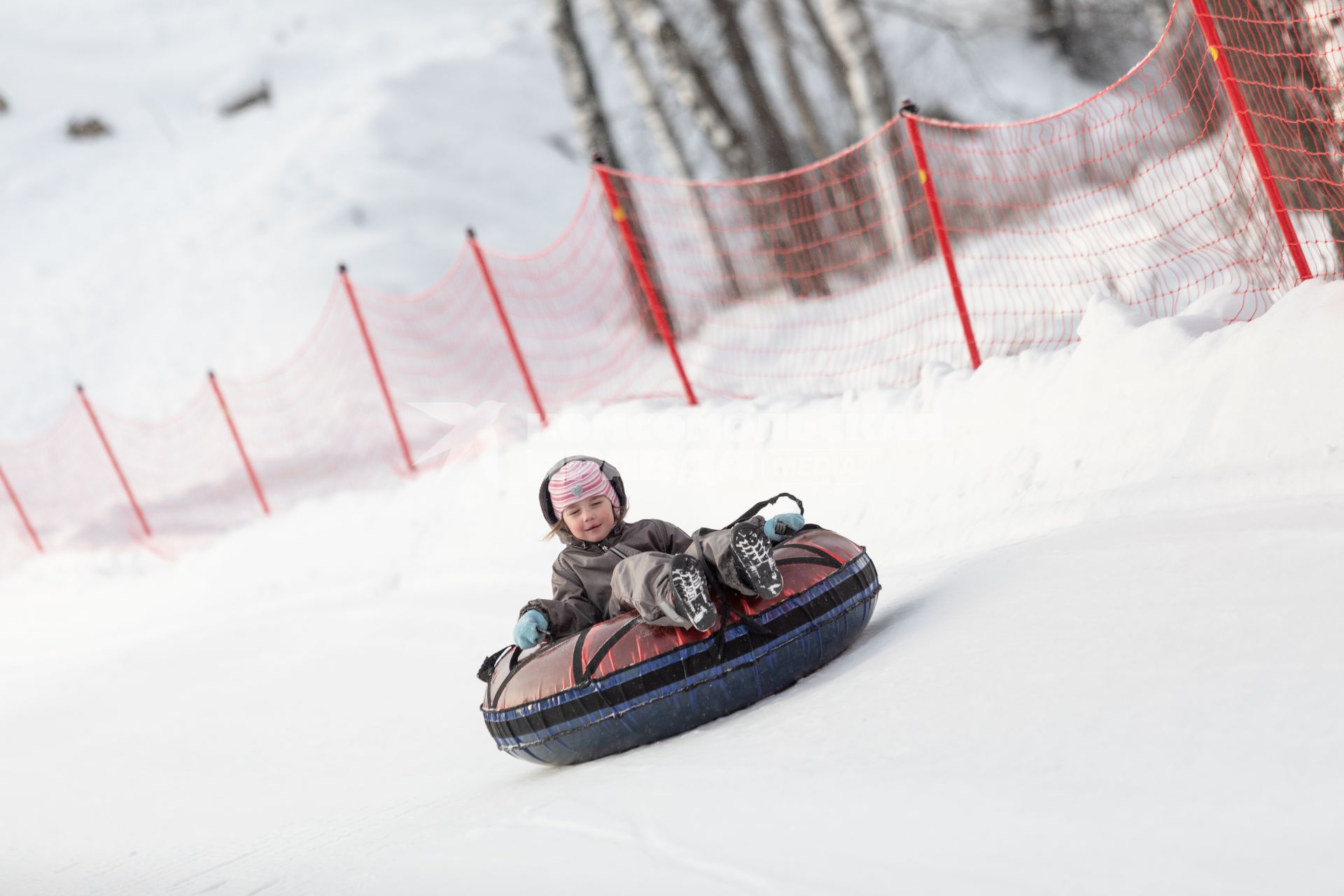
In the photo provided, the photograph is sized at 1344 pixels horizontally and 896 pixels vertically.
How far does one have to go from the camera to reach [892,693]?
136 inches

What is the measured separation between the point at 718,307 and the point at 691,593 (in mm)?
9924

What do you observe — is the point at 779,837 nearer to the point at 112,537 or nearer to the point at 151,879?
the point at 151,879

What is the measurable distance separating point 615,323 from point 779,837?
11685mm

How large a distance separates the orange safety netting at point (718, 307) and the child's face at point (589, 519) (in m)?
2.57

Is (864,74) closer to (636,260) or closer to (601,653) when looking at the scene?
(636,260)

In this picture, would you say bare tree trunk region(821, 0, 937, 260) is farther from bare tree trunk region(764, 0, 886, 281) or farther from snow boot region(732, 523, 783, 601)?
snow boot region(732, 523, 783, 601)

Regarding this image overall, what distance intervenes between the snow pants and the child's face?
471mm

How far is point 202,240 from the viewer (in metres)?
16.7

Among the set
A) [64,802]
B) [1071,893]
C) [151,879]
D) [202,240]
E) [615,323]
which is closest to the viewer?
[1071,893]

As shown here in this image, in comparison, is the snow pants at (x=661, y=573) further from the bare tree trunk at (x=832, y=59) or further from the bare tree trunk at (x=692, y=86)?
the bare tree trunk at (x=832, y=59)

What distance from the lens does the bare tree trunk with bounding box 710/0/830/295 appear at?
12945 millimetres

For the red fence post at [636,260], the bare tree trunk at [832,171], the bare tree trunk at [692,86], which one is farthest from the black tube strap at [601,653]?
the bare tree trunk at [692,86]

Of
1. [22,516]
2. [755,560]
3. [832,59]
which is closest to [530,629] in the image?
[755,560]

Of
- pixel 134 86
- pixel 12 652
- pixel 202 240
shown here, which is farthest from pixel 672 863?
pixel 134 86
